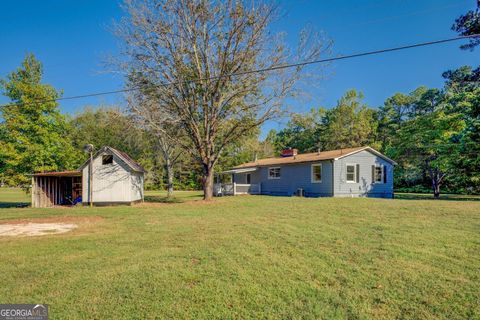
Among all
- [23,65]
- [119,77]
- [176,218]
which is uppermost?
[23,65]

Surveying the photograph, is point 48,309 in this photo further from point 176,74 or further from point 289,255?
point 176,74

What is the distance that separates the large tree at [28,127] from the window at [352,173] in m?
19.6

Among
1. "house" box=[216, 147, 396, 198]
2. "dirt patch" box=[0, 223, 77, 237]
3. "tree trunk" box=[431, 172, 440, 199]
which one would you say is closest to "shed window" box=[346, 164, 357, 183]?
"house" box=[216, 147, 396, 198]

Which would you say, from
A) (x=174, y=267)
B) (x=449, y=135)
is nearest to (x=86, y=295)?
(x=174, y=267)

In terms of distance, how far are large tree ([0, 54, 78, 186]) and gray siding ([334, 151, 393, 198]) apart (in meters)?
18.9

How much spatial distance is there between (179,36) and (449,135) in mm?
20704

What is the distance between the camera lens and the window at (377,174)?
68.9 feet

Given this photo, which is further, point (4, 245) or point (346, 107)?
point (346, 107)

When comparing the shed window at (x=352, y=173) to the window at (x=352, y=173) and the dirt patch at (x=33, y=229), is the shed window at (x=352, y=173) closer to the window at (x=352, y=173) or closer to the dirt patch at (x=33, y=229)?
the window at (x=352, y=173)

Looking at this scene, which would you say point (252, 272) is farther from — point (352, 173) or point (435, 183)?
point (435, 183)

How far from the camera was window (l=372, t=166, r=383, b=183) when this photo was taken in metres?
21.0

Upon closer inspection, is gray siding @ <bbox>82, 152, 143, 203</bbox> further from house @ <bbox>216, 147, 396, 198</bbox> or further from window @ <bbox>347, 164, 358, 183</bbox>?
window @ <bbox>347, 164, 358, 183</bbox>

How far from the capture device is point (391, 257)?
5.46 meters

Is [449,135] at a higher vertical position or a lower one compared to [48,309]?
higher
